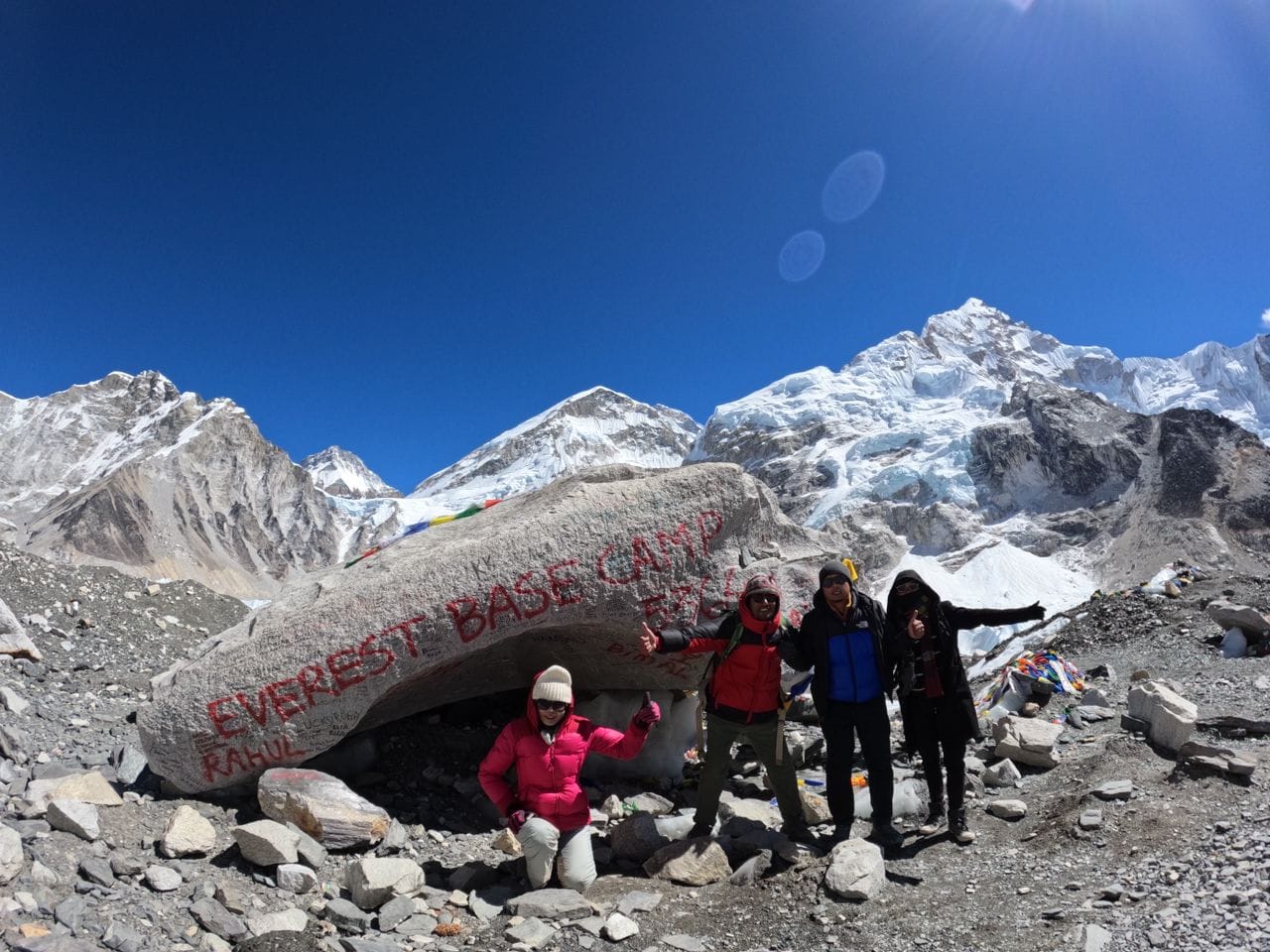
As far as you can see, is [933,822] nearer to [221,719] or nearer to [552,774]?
[552,774]

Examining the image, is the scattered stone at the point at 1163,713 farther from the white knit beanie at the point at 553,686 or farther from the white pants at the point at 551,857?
the white knit beanie at the point at 553,686

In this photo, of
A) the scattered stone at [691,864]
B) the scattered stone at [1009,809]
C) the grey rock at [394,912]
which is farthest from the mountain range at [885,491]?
the grey rock at [394,912]

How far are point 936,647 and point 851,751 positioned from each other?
118cm

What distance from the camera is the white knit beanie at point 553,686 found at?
233 inches

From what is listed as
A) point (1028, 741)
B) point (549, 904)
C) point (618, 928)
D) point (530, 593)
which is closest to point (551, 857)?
point (549, 904)

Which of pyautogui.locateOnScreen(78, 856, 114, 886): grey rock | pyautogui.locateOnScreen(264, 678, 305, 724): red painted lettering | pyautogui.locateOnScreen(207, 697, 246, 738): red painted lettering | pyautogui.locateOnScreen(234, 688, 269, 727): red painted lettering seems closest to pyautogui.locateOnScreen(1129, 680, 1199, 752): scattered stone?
pyautogui.locateOnScreen(264, 678, 305, 724): red painted lettering

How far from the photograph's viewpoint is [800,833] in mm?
Answer: 6363

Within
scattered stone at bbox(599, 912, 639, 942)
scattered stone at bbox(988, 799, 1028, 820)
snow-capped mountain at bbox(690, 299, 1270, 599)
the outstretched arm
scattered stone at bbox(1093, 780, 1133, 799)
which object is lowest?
scattered stone at bbox(599, 912, 639, 942)

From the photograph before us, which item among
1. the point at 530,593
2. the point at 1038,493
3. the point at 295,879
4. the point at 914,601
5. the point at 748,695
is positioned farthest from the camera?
the point at 1038,493

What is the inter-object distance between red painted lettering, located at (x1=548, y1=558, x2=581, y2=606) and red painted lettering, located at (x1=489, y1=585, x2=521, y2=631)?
432mm

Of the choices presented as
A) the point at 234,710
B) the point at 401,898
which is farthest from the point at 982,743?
the point at 234,710

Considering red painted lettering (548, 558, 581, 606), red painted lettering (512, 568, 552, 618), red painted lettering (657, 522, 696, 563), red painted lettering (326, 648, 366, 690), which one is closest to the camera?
red painted lettering (326, 648, 366, 690)

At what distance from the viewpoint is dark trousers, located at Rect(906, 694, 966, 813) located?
6.27 metres

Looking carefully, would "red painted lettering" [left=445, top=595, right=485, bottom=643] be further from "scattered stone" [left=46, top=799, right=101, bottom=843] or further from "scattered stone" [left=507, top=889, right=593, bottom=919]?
"scattered stone" [left=46, top=799, right=101, bottom=843]
